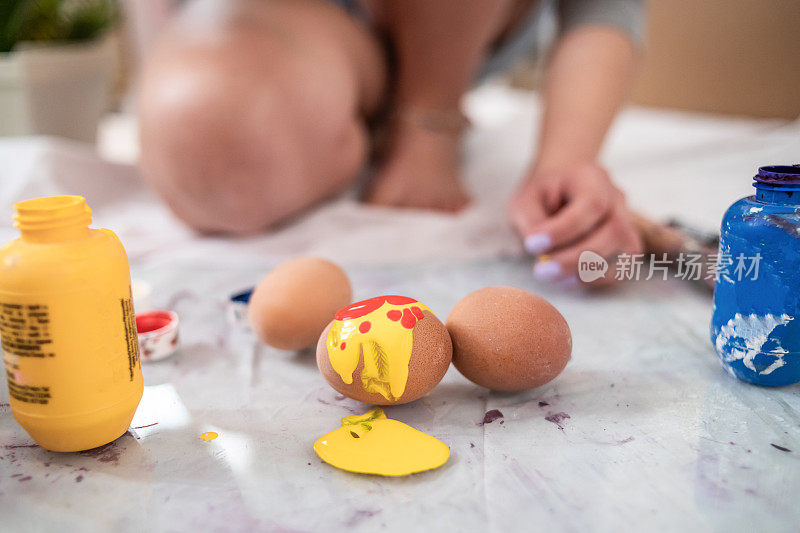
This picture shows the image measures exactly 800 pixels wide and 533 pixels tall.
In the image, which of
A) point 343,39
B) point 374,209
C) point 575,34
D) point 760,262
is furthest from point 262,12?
point 760,262

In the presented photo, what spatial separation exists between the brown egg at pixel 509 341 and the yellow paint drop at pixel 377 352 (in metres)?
0.06

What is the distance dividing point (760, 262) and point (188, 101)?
790mm

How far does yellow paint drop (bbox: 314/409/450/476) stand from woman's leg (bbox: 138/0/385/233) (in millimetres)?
565

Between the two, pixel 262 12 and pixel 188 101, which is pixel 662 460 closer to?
pixel 188 101

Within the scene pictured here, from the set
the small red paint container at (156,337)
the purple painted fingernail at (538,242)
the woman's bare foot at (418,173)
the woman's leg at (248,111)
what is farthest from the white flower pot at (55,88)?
the purple painted fingernail at (538,242)

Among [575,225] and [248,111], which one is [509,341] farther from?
[248,111]

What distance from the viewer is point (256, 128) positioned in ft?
3.27

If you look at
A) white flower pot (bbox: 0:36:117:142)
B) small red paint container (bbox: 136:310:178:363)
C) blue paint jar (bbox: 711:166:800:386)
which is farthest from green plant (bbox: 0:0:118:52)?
blue paint jar (bbox: 711:166:800:386)

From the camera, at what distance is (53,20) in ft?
5.13

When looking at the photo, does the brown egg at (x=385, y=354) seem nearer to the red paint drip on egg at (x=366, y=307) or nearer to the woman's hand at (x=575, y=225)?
the red paint drip on egg at (x=366, y=307)

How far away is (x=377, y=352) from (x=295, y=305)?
0.14 m

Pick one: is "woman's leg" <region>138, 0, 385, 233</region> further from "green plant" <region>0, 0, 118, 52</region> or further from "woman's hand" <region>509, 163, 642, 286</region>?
"green plant" <region>0, 0, 118, 52</region>

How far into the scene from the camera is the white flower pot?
4.74 feet

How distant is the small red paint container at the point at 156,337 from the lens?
0.69 metres
